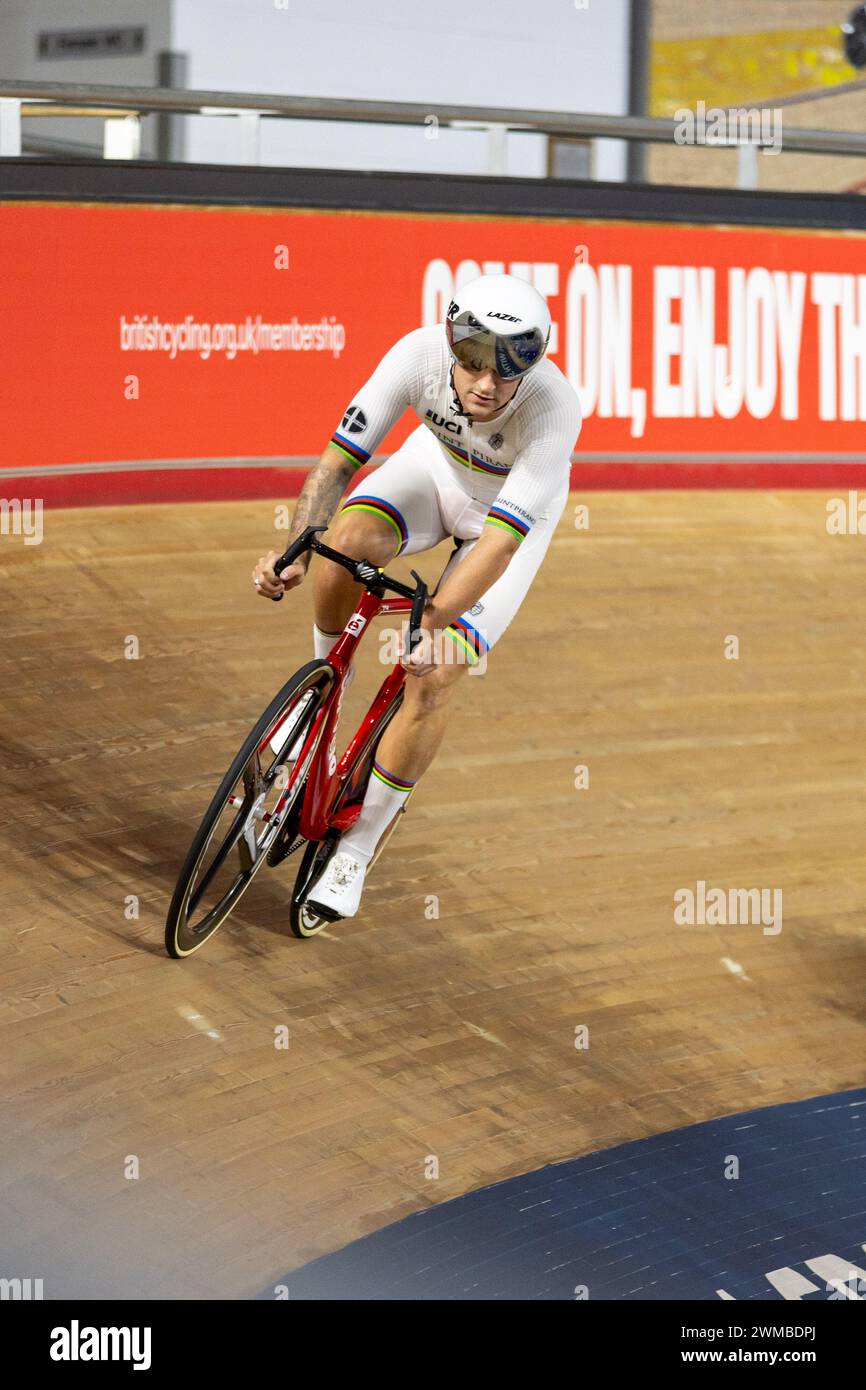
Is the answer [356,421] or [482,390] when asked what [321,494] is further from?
[482,390]

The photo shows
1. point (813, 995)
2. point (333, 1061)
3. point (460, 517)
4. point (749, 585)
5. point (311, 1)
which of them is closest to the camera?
point (333, 1061)

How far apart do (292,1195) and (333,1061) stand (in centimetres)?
47

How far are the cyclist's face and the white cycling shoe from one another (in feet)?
3.62

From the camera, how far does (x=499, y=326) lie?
3123 millimetres

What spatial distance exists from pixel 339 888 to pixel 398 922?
447mm

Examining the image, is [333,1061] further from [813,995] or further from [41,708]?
[41,708]

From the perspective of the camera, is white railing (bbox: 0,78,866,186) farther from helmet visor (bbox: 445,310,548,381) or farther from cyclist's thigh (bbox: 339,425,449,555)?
helmet visor (bbox: 445,310,548,381)

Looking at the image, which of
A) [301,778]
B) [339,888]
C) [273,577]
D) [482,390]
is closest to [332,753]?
[301,778]

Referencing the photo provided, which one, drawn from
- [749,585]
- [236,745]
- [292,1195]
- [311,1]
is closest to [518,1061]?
[292,1195]

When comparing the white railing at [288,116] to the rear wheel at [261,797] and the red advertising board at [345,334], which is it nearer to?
the red advertising board at [345,334]

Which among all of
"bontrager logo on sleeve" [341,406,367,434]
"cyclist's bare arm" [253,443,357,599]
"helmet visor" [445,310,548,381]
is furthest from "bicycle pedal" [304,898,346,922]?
"helmet visor" [445,310,548,381]

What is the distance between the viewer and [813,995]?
13.3ft

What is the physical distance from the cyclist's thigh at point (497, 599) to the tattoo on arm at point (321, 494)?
1.02 feet

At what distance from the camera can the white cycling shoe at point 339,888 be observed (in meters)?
3.58
